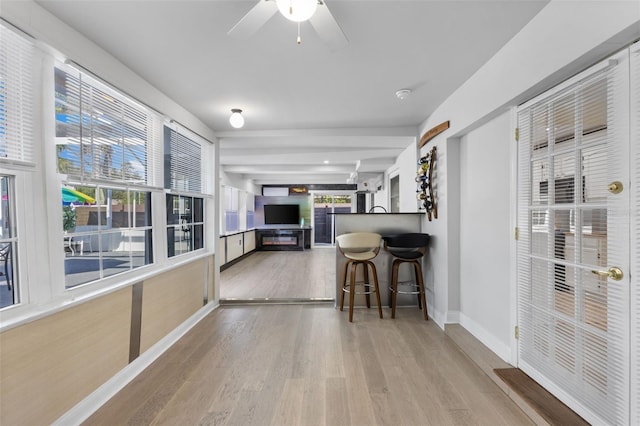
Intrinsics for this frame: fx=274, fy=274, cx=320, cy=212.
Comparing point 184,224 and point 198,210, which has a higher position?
point 198,210

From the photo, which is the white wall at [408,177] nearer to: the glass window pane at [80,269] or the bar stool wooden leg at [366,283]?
the bar stool wooden leg at [366,283]

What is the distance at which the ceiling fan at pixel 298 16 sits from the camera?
47.6 inches

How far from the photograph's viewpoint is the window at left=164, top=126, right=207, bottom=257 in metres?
2.93

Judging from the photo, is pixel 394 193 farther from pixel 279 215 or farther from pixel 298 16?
pixel 298 16

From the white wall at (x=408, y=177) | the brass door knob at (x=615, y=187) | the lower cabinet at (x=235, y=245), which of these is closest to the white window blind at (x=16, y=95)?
the brass door knob at (x=615, y=187)

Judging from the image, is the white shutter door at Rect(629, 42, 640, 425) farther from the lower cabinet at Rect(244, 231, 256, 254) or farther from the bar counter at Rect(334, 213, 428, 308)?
the lower cabinet at Rect(244, 231, 256, 254)

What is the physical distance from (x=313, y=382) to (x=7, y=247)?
207cm

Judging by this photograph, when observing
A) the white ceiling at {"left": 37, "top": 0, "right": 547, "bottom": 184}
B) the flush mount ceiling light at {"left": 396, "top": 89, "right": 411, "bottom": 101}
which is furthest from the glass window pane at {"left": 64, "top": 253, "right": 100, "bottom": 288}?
the flush mount ceiling light at {"left": 396, "top": 89, "right": 411, "bottom": 101}

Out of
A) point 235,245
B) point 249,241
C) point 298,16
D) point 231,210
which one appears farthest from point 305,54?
point 249,241

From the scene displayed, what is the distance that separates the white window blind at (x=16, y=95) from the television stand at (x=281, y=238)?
772 cm

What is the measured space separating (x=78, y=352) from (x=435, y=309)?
132 inches

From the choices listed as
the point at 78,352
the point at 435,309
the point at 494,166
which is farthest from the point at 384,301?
the point at 78,352

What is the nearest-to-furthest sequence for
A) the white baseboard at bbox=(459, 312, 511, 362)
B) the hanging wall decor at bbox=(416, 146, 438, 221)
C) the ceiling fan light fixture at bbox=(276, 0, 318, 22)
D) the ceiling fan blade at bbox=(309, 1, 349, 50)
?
the ceiling fan light fixture at bbox=(276, 0, 318, 22), the ceiling fan blade at bbox=(309, 1, 349, 50), the white baseboard at bbox=(459, 312, 511, 362), the hanging wall decor at bbox=(416, 146, 438, 221)

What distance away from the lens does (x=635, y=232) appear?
50.8 inches
